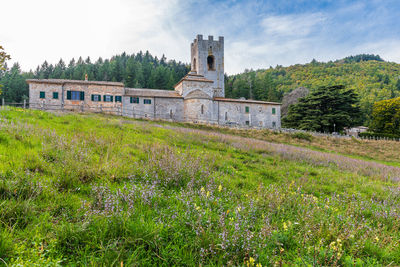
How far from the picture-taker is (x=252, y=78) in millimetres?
91250

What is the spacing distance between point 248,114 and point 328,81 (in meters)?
76.5

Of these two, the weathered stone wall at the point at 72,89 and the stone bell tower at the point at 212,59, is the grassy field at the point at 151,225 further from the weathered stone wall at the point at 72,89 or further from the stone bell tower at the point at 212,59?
the stone bell tower at the point at 212,59

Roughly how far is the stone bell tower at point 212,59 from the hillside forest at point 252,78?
2545cm

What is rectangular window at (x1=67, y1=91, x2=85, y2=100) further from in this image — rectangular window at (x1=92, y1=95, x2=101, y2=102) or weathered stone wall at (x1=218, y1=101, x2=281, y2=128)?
weathered stone wall at (x1=218, y1=101, x2=281, y2=128)

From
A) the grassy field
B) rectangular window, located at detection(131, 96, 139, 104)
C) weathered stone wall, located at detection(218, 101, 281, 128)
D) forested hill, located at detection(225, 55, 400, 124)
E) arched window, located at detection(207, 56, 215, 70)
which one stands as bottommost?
the grassy field

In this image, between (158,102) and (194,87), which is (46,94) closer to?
(158,102)

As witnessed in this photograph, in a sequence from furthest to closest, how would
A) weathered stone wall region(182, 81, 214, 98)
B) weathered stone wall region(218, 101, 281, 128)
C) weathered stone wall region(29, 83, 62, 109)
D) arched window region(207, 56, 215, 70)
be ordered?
arched window region(207, 56, 215, 70)
weathered stone wall region(218, 101, 281, 128)
weathered stone wall region(182, 81, 214, 98)
weathered stone wall region(29, 83, 62, 109)

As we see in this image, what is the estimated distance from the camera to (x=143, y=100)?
118 ft

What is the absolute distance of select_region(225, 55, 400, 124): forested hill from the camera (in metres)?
77.5

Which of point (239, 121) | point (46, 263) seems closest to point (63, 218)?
point (46, 263)

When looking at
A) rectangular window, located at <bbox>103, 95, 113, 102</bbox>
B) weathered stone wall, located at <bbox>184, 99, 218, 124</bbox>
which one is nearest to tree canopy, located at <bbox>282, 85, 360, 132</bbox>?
weathered stone wall, located at <bbox>184, 99, 218, 124</bbox>

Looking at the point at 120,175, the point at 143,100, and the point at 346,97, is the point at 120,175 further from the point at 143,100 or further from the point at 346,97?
the point at 346,97

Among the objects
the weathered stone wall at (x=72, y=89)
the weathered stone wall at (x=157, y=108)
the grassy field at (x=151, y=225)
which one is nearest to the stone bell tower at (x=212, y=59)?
the weathered stone wall at (x=157, y=108)

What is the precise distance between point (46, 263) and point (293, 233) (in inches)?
123
